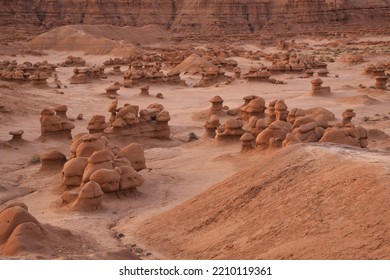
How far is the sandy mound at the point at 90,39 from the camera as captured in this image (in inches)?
2002

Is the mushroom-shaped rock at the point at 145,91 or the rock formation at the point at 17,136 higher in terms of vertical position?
the rock formation at the point at 17,136

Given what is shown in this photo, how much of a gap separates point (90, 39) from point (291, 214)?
46.3 meters

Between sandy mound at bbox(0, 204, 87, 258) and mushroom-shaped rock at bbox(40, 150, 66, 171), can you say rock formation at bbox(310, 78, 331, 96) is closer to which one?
mushroom-shaped rock at bbox(40, 150, 66, 171)

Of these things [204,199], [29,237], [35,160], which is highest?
[29,237]

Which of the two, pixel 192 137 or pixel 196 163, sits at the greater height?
pixel 196 163

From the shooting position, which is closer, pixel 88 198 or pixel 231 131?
pixel 88 198

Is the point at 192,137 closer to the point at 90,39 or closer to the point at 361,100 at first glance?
the point at 361,100

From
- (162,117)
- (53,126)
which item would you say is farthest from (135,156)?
(53,126)

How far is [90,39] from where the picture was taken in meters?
52.4

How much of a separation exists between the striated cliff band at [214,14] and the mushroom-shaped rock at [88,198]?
55.1m

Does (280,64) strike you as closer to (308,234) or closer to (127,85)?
(127,85)

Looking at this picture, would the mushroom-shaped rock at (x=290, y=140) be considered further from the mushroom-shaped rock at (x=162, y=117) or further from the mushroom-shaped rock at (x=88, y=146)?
the mushroom-shaped rock at (x=162, y=117)

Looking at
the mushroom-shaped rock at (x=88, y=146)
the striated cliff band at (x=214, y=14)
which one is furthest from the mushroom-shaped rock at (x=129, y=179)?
the striated cliff band at (x=214, y=14)

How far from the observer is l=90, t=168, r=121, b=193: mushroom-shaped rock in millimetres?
12133
